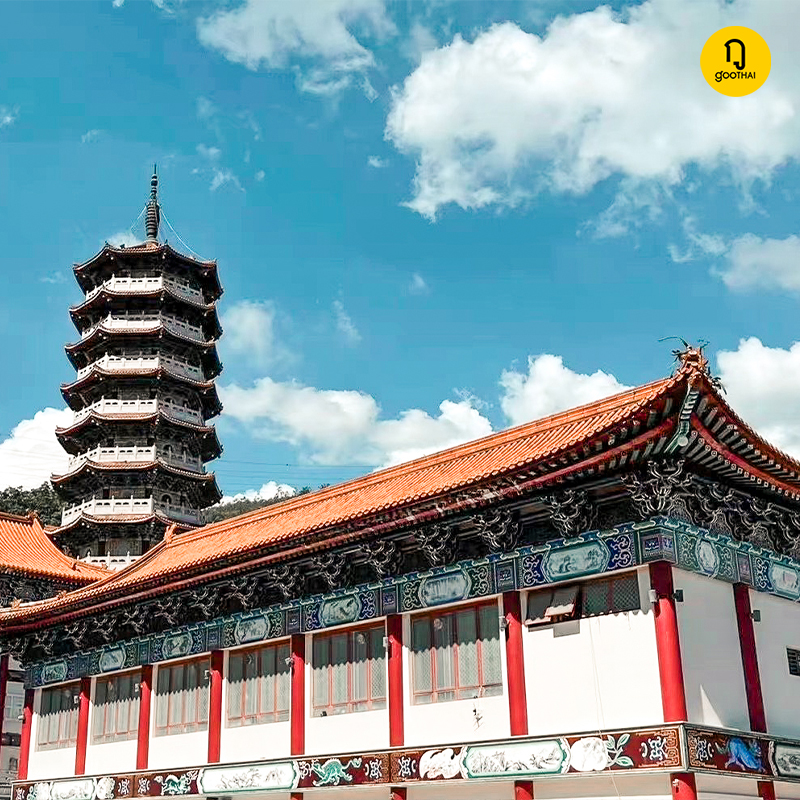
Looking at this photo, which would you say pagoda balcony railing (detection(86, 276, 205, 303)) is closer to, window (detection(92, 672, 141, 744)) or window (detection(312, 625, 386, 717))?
window (detection(92, 672, 141, 744))

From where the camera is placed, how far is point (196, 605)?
899 inches

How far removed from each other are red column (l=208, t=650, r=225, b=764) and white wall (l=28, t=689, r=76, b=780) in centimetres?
529

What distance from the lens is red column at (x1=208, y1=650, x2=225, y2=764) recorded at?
21422 mm

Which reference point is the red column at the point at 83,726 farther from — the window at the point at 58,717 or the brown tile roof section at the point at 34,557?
the brown tile roof section at the point at 34,557

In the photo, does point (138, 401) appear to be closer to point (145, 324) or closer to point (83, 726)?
point (145, 324)

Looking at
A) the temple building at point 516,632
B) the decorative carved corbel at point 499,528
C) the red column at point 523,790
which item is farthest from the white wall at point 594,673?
the decorative carved corbel at point 499,528

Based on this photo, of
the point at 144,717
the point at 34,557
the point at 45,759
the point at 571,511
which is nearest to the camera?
the point at 571,511

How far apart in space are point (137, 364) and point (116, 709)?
91.2 feet

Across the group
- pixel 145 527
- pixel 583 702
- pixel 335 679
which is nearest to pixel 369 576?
pixel 335 679

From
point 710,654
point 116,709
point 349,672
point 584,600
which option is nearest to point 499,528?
point 584,600

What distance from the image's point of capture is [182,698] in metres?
22.8

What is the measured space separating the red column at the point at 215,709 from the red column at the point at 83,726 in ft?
15.2

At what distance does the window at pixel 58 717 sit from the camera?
25531mm

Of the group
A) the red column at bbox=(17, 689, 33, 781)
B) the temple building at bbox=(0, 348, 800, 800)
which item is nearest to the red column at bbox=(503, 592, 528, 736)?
the temple building at bbox=(0, 348, 800, 800)
